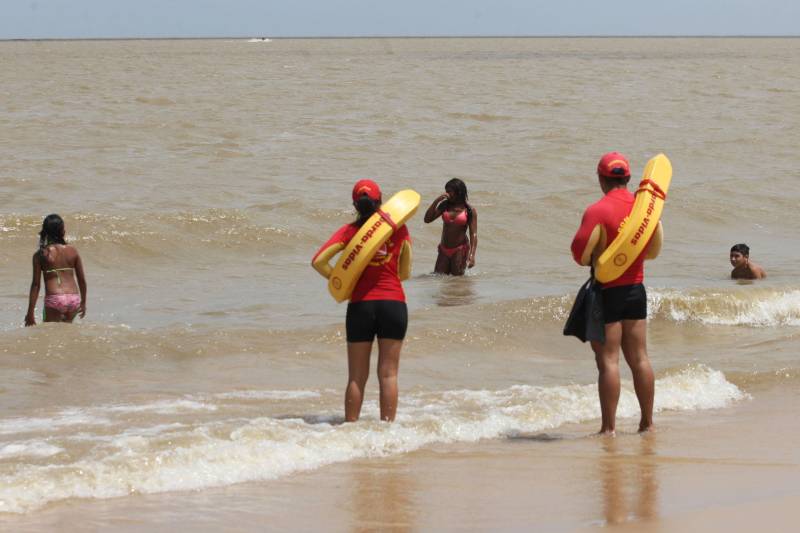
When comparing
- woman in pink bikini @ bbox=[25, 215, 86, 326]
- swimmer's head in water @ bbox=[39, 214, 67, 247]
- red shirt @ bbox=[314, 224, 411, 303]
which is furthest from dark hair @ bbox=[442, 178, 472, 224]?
red shirt @ bbox=[314, 224, 411, 303]

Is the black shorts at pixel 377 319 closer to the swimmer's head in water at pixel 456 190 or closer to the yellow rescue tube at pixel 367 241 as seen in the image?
the yellow rescue tube at pixel 367 241

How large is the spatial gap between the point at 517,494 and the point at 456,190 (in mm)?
7164

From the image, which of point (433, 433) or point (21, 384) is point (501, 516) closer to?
point (433, 433)

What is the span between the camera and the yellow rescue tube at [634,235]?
6480 mm

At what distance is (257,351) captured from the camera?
991cm

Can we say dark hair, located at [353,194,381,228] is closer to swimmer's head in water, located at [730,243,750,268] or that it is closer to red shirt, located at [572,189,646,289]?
red shirt, located at [572,189,646,289]

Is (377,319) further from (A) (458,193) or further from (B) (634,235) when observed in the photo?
(A) (458,193)

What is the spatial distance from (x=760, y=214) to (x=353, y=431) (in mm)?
15256

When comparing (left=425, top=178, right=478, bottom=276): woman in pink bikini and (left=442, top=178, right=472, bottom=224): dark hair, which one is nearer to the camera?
(left=442, top=178, right=472, bottom=224): dark hair

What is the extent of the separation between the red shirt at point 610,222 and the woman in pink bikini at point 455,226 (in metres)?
5.78

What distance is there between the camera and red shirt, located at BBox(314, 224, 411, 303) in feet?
21.9

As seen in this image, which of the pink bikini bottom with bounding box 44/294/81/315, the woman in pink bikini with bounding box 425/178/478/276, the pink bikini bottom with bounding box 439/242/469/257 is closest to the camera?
the pink bikini bottom with bounding box 44/294/81/315

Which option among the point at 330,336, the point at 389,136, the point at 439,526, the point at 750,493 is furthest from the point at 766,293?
the point at 389,136

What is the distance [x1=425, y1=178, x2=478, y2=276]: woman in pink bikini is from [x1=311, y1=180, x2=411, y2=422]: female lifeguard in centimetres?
565
